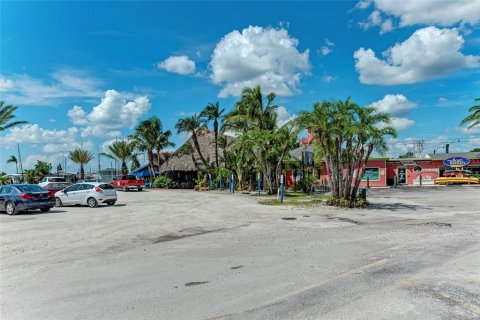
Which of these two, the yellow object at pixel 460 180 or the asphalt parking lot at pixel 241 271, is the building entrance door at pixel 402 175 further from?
the asphalt parking lot at pixel 241 271

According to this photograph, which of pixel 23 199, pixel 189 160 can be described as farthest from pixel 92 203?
pixel 189 160

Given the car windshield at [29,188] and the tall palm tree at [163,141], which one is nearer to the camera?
the car windshield at [29,188]

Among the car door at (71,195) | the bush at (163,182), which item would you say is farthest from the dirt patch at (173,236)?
the bush at (163,182)

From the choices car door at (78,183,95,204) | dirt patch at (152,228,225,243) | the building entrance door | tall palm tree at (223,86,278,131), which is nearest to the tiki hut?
tall palm tree at (223,86,278,131)

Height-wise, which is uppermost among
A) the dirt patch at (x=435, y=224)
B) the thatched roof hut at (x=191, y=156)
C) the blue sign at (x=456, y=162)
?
the thatched roof hut at (x=191, y=156)

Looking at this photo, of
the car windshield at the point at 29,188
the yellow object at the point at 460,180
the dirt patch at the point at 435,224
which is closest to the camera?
the dirt patch at the point at 435,224

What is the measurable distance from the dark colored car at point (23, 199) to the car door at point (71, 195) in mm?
3073

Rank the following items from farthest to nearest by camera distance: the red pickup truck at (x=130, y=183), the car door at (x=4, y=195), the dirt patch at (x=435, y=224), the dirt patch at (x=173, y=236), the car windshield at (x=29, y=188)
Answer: the red pickup truck at (x=130, y=183), the car windshield at (x=29, y=188), the car door at (x=4, y=195), the dirt patch at (x=435, y=224), the dirt patch at (x=173, y=236)

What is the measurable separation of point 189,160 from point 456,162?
3388 cm

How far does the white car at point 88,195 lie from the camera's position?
75.7 ft

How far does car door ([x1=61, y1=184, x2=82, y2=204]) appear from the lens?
23531 millimetres

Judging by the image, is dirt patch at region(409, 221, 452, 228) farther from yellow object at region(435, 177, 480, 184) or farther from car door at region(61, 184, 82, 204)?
yellow object at region(435, 177, 480, 184)

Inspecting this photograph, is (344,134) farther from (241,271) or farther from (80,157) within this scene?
(80,157)

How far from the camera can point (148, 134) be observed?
51875 millimetres
